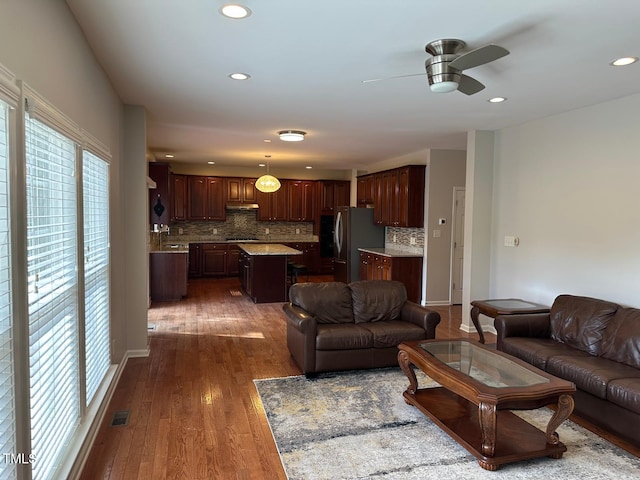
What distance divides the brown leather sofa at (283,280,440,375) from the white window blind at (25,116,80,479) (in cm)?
198

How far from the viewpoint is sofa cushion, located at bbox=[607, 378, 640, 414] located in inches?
111

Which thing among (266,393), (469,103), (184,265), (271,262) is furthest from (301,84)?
(184,265)

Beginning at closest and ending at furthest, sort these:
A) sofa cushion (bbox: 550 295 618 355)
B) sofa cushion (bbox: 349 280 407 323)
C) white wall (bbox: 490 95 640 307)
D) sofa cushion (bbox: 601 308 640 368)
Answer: sofa cushion (bbox: 601 308 640 368) → sofa cushion (bbox: 550 295 618 355) → white wall (bbox: 490 95 640 307) → sofa cushion (bbox: 349 280 407 323)

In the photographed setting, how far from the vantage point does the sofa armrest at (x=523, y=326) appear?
4059 mm

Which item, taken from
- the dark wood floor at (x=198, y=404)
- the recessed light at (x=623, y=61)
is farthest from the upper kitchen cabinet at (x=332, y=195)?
the recessed light at (x=623, y=61)

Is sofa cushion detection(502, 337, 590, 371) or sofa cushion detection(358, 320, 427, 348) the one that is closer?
sofa cushion detection(502, 337, 590, 371)

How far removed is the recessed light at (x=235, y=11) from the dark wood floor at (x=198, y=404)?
8.57 feet

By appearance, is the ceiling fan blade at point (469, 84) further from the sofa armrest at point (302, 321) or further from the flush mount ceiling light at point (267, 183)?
the flush mount ceiling light at point (267, 183)

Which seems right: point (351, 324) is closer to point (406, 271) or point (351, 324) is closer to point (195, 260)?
point (406, 271)

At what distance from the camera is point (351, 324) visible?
4438 mm

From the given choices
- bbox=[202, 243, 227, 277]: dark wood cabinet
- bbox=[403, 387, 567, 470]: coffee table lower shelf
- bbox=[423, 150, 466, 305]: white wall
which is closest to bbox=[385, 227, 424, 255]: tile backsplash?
bbox=[423, 150, 466, 305]: white wall

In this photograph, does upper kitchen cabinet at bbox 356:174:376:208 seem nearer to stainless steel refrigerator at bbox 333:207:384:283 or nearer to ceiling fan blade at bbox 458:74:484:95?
stainless steel refrigerator at bbox 333:207:384:283

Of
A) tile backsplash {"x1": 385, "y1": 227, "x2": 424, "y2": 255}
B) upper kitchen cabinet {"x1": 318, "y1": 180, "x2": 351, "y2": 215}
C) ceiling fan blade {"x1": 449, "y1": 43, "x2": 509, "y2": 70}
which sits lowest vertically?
tile backsplash {"x1": 385, "y1": 227, "x2": 424, "y2": 255}

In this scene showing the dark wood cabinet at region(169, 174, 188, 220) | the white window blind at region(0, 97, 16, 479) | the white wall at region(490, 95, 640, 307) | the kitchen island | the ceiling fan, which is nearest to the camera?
the white window blind at region(0, 97, 16, 479)
